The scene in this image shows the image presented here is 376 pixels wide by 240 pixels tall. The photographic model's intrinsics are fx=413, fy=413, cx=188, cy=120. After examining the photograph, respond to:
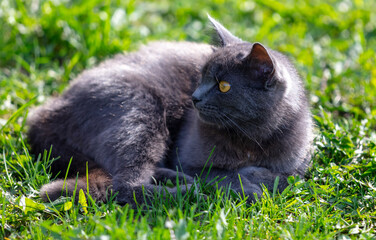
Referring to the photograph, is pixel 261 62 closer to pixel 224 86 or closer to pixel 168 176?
pixel 224 86

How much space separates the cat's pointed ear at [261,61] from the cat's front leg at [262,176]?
66 cm

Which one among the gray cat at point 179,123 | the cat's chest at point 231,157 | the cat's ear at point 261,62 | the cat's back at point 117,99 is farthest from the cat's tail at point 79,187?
the cat's ear at point 261,62

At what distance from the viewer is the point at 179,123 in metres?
3.10

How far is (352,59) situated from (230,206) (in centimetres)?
262

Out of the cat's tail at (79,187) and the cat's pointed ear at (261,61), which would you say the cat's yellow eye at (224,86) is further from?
the cat's tail at (79,187)

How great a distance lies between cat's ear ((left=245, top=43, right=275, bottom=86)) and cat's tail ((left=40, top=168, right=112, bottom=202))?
3.72 feet

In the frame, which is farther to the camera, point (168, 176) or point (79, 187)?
point (168, 176)

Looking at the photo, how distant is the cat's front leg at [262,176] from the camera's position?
8.71 ft

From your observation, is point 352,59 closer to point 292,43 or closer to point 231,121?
point 292,43

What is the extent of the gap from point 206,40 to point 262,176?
1983 millimetres

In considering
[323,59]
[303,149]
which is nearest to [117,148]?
[303,149]

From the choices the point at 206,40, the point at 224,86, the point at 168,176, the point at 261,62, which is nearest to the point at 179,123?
the point at 168,176

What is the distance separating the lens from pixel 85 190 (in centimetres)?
242

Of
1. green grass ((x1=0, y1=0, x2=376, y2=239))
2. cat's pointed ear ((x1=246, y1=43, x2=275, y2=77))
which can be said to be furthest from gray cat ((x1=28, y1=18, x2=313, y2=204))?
green grass ((x1=0, y1=0, x2=376, y2=239))
